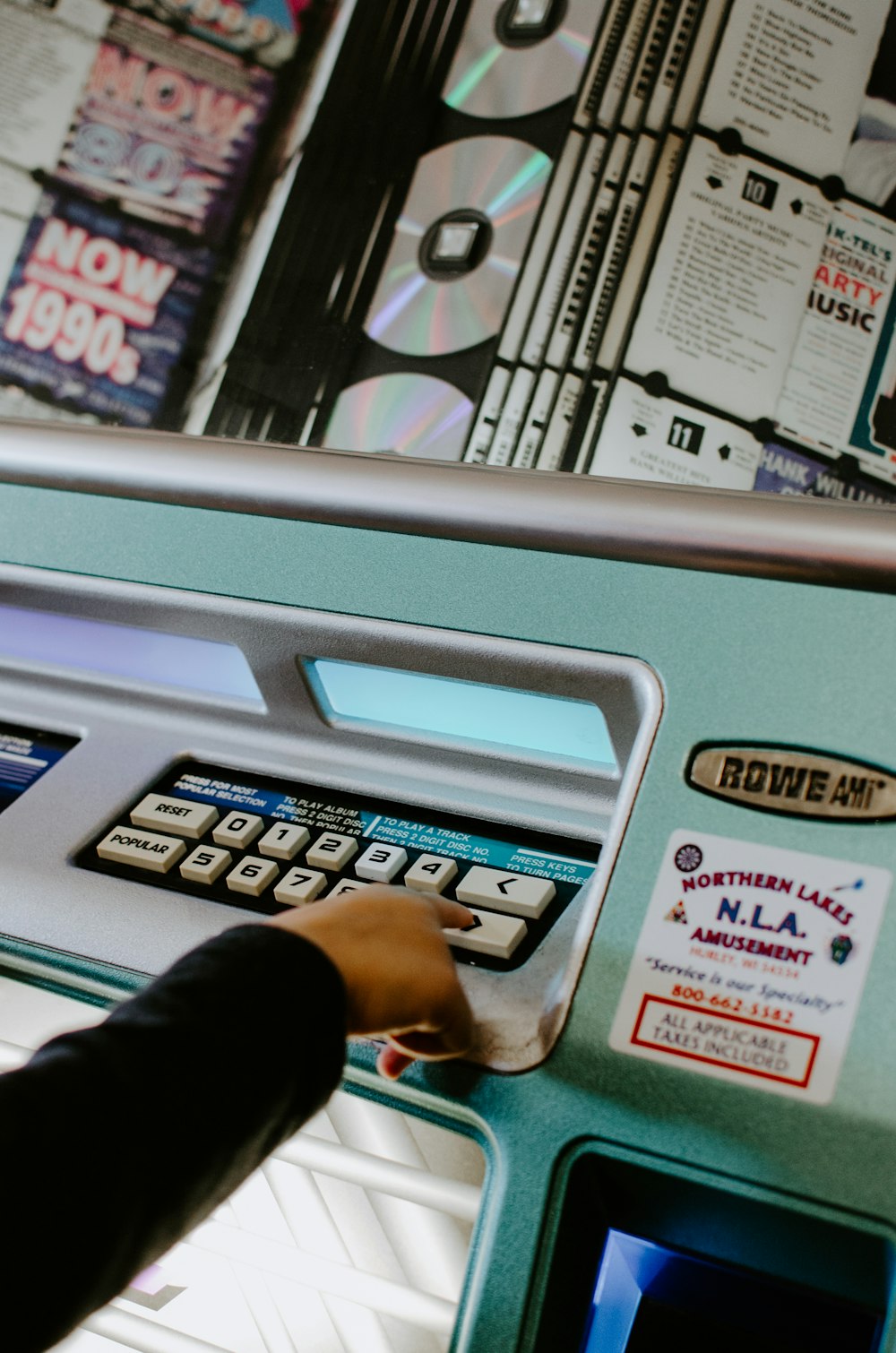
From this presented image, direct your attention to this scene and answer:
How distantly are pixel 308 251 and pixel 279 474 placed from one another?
1.08m

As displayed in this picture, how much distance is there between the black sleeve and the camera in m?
0.45

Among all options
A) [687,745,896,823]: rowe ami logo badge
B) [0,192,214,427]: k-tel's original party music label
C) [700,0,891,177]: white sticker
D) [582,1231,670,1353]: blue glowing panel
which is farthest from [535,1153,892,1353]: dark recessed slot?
[0,192,214,427]: k-tel's original party music label

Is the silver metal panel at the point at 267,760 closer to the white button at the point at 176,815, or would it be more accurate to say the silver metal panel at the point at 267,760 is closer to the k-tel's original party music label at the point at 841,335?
the white button at the point at 176,815

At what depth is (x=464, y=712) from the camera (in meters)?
0.85

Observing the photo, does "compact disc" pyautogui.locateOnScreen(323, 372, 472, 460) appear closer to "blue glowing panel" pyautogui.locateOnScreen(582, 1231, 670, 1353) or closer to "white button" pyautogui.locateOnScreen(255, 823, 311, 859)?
"white button" pyautogui.locateOnScreen(255, 823, 311, 859)

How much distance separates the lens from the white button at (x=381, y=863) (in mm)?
772

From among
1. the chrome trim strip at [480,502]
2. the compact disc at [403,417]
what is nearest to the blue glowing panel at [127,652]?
the chrome trim strip at [480,502]

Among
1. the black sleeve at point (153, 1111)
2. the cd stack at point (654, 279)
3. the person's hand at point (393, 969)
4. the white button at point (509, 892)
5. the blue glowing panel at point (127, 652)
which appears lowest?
the black sleeve at point (153, 1111)

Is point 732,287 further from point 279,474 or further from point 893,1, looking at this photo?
point 279,474

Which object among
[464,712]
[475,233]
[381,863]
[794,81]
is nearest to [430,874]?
[381,863]

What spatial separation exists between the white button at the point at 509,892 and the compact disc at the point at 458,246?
109 cm

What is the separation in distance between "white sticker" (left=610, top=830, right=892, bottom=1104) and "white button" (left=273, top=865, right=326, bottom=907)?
0.22 metres

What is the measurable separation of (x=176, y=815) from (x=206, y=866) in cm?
7

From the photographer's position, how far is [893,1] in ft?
5.54
